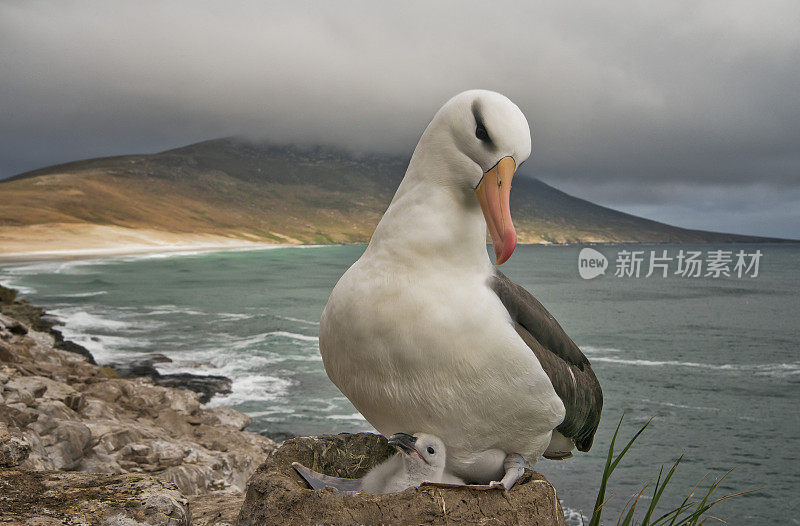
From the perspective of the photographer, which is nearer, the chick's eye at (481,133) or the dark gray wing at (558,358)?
the chick's eye at (481,133)

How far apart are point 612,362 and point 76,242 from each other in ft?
225

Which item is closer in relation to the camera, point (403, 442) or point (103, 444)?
point (403, 442)

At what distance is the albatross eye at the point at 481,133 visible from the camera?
2.63m

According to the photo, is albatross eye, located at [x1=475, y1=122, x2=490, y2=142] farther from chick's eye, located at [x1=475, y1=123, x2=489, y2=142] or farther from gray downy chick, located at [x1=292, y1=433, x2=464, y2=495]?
gray downy chick, located at [x1=292, y1=433, x2=464, y2=495]

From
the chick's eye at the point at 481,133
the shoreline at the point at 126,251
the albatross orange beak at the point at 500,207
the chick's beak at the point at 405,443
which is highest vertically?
the chick's eye at the point at 481,133

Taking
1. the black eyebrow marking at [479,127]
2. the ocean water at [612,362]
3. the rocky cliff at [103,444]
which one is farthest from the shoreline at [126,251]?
the black eyebrow marking at [479,127]

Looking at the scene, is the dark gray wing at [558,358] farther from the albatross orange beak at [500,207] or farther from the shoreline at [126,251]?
the shoreline at [126,251]

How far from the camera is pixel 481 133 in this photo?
2.65 meters

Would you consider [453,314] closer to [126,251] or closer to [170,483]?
[170,483]

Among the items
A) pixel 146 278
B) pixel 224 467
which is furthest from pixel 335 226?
pixel 224 467

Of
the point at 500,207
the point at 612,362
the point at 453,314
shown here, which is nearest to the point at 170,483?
the point at 453,314

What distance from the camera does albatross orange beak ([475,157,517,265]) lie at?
2.56 meters

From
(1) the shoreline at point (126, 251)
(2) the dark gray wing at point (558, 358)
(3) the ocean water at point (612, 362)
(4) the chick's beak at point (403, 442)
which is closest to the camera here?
(4) the chick's beak at point (403, 442)

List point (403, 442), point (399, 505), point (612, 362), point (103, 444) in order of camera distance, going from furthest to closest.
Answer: point (612, 362)
point (103, 444)
point (403, 442)
point (399, 505)
